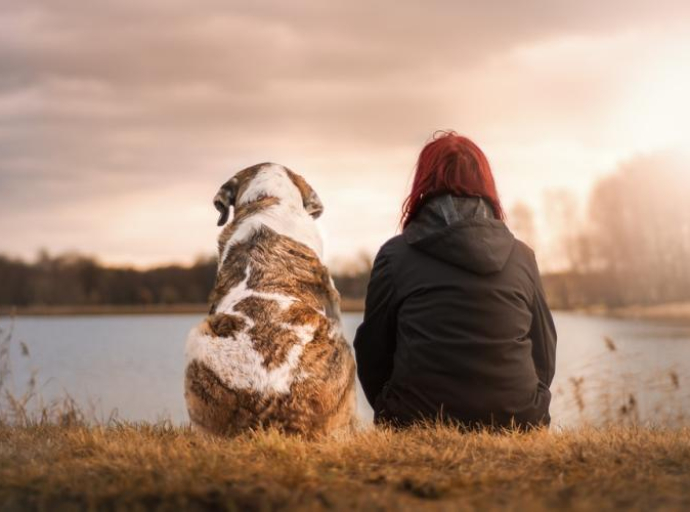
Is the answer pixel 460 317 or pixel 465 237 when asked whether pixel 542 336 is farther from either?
pixel 465 237

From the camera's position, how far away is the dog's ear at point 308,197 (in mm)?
6691

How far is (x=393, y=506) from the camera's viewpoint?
368 cm

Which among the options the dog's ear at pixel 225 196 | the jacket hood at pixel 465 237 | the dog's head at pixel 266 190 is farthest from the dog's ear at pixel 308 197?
the jacket hood at pixel 465 237

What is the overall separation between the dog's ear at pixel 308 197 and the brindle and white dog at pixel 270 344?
582mm

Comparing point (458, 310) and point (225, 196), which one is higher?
point (225, 196)

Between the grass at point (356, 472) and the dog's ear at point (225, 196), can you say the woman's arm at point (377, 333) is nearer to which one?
the grass at point (356, 472)

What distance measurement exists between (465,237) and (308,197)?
6.56 ft

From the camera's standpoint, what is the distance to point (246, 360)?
499 cm

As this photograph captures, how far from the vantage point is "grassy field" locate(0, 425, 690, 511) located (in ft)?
12.5

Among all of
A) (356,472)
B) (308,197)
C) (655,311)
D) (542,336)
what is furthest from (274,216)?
(655,311)

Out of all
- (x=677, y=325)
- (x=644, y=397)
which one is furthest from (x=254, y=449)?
(x=677, y=325)

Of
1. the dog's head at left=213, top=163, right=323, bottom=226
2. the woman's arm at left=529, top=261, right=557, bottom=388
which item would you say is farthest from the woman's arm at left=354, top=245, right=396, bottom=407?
the dog's head at left=213, top=163, right=323, bottom=226

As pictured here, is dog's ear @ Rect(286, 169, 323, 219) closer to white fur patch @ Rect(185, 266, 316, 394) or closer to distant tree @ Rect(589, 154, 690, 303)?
white fur patch @ Rect(185, 266, 316, 394)

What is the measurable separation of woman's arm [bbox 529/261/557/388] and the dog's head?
2.14 metres
